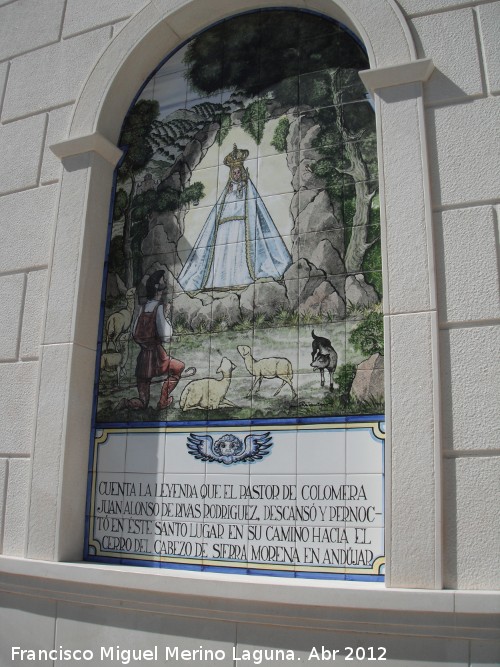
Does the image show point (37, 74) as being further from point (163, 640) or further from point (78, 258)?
point (163, 640)

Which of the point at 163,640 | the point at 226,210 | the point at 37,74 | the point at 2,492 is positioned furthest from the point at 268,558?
the point at 37,74

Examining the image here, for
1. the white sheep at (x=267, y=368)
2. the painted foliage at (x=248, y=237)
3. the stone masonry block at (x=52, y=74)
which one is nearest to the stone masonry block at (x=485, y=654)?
the painted foliage at (x=248, y=237)

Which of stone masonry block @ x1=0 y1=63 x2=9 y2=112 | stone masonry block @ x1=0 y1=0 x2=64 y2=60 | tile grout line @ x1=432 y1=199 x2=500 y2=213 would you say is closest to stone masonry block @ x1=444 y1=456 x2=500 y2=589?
tile grout line @ x1=432 y1=199 x2=500 y2=213

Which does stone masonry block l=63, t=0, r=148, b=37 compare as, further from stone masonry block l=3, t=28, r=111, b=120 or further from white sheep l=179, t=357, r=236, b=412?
white sheep l=179, t=357, r=236, b=412

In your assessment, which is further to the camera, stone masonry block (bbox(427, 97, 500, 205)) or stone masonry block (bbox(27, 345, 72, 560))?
stone masonry block (bbox(27, 345, 72, 560))

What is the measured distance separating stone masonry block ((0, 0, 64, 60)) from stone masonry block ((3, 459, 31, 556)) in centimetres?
417

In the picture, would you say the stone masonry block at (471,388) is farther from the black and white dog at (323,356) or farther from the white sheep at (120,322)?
the white sheep at (120,322)

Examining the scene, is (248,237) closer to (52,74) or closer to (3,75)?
(52,74)

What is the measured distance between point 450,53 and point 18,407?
4440mm

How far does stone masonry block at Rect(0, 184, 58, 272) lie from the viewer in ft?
20.3

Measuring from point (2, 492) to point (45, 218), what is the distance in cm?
245

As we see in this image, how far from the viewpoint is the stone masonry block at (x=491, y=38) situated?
479cm

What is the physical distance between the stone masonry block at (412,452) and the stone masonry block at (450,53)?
1.68m

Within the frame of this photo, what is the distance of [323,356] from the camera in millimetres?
5137
